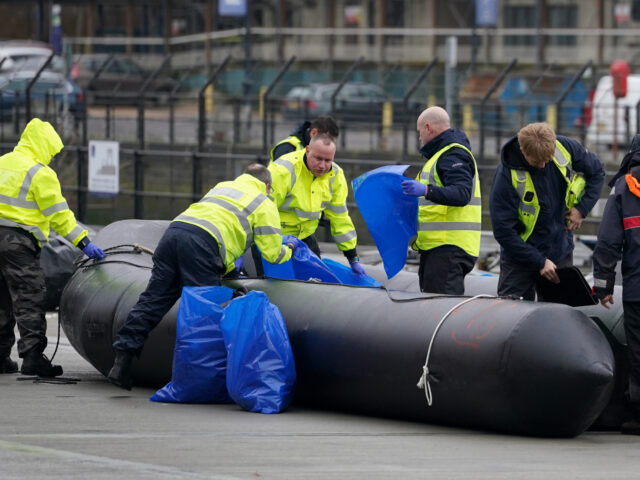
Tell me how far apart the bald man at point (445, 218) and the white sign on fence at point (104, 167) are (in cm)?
1124

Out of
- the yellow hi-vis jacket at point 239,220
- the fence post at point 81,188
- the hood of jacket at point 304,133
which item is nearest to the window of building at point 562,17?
the fence post at point 81,188

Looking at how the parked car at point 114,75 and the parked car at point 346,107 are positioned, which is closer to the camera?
the parked car at point 346,107

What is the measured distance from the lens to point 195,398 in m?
8.76

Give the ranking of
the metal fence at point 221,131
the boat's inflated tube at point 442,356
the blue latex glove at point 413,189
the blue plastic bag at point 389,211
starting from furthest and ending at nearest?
the metal fence at point 221,131
the blue plastic bag at point 389,211
the blue latex glove at point 413,189
the boat's inflated tube at point 442,356

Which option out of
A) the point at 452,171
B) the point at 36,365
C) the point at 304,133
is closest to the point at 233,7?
the point at 304,133

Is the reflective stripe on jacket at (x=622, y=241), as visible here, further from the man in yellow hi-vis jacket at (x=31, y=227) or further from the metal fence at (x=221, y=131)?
the metal fence at (x=221, y=131)

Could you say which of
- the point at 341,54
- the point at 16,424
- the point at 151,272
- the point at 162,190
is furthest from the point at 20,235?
the point at 341,54

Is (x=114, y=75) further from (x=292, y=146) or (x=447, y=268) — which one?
(x=447, y=268)

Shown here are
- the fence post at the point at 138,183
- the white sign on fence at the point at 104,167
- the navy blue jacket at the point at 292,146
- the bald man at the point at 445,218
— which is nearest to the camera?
the bald man at the point at 445,218

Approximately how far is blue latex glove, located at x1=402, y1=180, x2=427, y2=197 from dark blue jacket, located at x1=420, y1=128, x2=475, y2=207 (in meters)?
0.08

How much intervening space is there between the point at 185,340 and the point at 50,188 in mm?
1820

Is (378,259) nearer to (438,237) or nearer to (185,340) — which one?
(438,237)

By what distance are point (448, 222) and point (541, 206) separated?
794 mm

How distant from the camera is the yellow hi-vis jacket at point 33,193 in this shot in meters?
9.71
